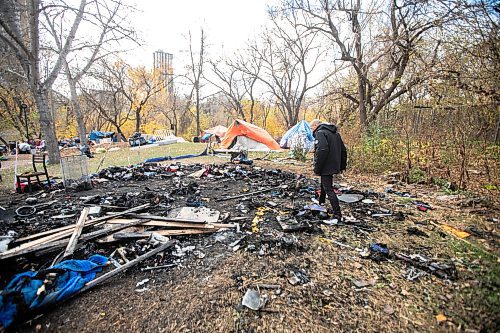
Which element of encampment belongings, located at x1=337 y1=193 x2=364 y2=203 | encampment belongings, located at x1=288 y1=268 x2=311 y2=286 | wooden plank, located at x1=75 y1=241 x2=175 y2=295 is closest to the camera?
wooden plank, located at x1=75 y1=241 x2=175 y2=295

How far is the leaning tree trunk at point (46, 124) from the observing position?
450 inches

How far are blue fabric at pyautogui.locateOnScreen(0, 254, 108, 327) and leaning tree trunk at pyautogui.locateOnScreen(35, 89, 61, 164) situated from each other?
1208 cm

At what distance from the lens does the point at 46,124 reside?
11.8 metres

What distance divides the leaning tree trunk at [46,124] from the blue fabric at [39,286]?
1208 centimetres

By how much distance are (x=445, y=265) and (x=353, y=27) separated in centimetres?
1057

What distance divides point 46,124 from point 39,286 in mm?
12594

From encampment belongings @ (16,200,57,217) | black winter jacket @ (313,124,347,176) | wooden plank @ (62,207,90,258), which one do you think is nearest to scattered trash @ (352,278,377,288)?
black winter jacket @ (313,124,347,176)

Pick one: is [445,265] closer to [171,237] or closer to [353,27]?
[171,237]

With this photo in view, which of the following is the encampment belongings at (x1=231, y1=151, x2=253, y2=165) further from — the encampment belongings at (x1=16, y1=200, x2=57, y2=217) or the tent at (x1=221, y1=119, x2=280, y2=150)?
the encampment belongings at (x1=16, y1=200, x2=57, y2=217)

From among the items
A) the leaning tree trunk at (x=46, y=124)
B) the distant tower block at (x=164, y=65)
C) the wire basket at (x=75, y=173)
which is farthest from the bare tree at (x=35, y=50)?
the distant tower block at (x=164, y=65)

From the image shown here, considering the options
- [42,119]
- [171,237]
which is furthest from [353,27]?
[42,119]

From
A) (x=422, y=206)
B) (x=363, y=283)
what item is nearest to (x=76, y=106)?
(x=363, y=283)

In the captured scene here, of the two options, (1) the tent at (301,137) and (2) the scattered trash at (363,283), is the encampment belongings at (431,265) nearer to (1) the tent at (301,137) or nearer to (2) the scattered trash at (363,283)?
(2) the scattered trash at (363,283)

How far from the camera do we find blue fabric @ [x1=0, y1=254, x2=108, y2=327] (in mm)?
2264
